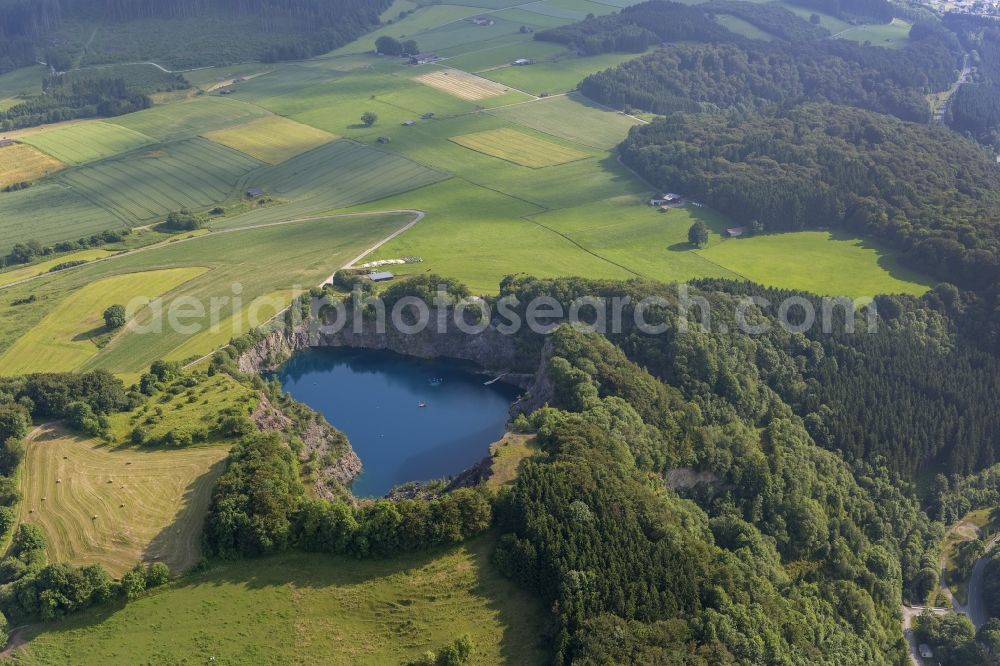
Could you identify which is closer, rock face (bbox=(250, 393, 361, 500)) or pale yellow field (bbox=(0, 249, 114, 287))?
rock face (bbox=(250, 393, 361, 500))

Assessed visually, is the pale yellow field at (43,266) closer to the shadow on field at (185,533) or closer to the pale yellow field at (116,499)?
the pale yellow field at (116,499)

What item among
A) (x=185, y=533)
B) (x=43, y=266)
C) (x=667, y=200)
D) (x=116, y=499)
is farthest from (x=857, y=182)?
(x=43, y=266)

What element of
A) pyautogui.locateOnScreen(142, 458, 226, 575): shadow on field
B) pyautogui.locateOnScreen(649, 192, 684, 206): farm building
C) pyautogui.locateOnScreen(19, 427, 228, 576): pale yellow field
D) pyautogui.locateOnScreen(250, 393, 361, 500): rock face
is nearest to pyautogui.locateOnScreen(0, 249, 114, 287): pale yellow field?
pyautogui.locateOnScreen(19, 427, 228, 576): pale yellow field

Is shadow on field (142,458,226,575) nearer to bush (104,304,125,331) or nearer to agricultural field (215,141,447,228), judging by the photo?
bush (104,304,125,331)

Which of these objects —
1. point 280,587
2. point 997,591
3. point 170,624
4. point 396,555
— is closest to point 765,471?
point 997,591

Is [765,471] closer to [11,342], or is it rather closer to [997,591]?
[997,591]

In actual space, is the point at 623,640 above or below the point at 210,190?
below

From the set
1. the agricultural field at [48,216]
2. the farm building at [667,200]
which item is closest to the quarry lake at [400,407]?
the agricultural field at [48,216]
